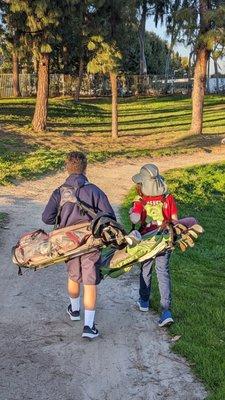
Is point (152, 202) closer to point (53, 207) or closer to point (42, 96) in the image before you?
point (53, 207)

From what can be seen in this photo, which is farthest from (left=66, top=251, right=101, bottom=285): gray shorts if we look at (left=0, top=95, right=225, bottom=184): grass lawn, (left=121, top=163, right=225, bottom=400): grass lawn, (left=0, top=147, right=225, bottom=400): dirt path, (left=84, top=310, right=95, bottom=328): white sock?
(left=0, top=95, right=225, bottom=184): grass lawn

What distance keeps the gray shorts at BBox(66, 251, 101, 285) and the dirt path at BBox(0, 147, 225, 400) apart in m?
0.53

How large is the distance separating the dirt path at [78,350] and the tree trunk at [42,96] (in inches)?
677

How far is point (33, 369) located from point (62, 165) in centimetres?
1212

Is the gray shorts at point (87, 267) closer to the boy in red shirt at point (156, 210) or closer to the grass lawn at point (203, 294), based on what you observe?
the boy in red shirt at point (156, 210)

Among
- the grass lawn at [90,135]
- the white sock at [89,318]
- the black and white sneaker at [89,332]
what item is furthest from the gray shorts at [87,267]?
the grass lawn at [90,135]

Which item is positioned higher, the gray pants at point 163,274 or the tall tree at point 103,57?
the tall tree at point 103,57

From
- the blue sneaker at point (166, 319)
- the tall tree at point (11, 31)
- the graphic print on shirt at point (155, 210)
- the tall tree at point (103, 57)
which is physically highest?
the tall tree at point (11, 31)

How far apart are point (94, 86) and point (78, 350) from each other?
1873 inches

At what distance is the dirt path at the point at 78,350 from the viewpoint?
4.24 meters

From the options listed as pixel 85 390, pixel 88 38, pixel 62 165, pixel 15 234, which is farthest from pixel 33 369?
pixel 88 38

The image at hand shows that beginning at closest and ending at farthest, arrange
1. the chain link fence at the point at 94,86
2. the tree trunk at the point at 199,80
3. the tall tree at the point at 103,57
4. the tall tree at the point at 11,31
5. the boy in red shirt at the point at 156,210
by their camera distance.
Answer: the boy in red shirt at the point at 156,210
the tall tree at the point at 103,57
the tall tree at the point at 11,31
the tree trunk at the point at 199,80
the chain link fence at the point at 94,86

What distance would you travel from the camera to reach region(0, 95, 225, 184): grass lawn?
17.3 meters

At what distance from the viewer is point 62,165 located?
1639cm
